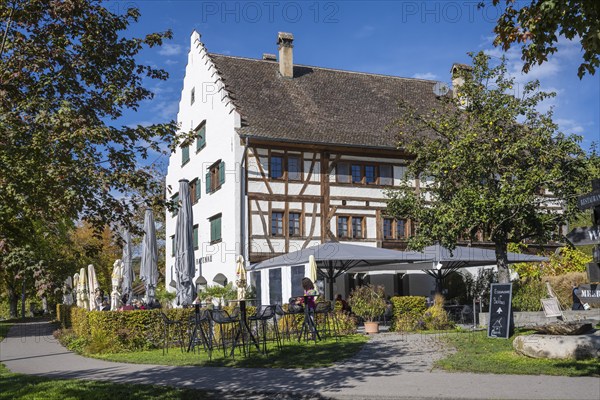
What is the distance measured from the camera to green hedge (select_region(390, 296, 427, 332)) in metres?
19.0

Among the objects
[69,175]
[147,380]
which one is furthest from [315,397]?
[69,175]

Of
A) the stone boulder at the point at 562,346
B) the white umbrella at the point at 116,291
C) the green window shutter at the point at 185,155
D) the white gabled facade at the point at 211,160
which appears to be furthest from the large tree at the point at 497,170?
the green window shutter at the point at 185,155

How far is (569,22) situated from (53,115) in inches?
248

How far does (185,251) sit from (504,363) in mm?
11896

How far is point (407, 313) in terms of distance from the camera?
19.6 metres

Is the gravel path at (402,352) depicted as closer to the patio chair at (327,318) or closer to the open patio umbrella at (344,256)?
the patio chair at (327,318)

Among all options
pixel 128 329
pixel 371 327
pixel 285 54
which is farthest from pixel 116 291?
→ pixel 285 54

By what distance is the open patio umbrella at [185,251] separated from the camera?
66.5 feet

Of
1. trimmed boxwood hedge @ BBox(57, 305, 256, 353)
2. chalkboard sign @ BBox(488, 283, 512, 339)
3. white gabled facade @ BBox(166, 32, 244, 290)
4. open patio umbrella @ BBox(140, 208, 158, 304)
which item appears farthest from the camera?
white gabled facade @ BBox(166, 32, 244, 290)

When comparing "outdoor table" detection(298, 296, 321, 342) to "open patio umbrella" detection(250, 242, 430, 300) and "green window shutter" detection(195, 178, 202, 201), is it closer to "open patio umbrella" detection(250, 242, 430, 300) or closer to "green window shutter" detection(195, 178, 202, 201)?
"open patio umbrella" detection(250, 242, 430, 300)

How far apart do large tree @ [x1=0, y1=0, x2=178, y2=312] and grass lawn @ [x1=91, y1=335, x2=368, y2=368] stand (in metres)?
3.88

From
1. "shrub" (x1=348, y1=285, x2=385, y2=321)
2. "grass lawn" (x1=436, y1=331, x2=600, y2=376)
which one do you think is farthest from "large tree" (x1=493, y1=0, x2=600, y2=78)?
"shrub" (x1=348, y1=285, x2=385, y2=321)

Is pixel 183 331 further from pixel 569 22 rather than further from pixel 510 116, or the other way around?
pixel 569 22

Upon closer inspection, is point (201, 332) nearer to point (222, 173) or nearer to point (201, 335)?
point (201, 335)
